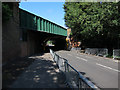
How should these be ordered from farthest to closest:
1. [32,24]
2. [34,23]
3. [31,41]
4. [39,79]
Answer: [31,41] < [34,23] < [32,24] < [39,79]

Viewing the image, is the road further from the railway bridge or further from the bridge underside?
the railway bridge

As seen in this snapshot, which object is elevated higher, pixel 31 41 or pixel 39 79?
pixel 31 41

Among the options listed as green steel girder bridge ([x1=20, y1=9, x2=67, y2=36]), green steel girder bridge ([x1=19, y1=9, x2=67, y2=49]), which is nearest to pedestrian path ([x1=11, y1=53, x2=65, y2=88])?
green steel girder bridge ([x1=19, y1=9, x2=67, y2=49])

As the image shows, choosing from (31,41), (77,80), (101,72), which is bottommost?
(101,72)

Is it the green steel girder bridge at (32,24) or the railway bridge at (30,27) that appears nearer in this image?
the railway bridge at (30,27)

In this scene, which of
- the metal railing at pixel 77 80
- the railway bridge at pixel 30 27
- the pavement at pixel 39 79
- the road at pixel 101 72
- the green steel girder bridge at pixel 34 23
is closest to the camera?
the metal railing at pixel 77 80

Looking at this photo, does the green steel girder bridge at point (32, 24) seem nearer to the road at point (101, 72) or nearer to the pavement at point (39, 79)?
the road at point (101, 72)

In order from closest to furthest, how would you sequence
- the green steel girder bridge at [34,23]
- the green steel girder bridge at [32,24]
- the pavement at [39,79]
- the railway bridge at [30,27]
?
the pavement at [39,79], the railway bridge at [30,27], the green steel girder bridge at [32,24], the green steel girder bridge at [34,23]

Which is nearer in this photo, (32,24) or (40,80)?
(40,80)

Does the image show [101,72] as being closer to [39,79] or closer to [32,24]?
[39,79]

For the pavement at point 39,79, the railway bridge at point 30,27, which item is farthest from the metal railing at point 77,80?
the railway bridge at point 30,27

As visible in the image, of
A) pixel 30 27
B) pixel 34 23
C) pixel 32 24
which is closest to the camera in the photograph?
pixel 30 27

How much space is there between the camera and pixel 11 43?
11.2 meters

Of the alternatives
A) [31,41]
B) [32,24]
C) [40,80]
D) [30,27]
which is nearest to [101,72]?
[40,80]
